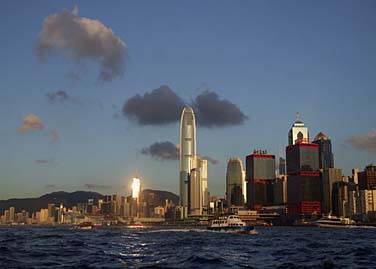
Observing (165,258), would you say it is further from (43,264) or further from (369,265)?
(369,265)

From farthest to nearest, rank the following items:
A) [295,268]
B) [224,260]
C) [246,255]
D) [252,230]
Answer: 1. [252,230]
2. [246,255]
3. [224,260]
4. [295,268]

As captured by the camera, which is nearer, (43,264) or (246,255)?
(43,264)

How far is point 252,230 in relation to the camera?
7707 inches

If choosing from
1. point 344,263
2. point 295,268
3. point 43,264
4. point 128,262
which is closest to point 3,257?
point 43,264

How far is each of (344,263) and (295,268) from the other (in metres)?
10.4

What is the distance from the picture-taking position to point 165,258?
80688 mm

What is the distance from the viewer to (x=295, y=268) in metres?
65.9

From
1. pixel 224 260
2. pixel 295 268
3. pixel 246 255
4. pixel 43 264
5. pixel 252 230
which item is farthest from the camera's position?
pixel 252 230

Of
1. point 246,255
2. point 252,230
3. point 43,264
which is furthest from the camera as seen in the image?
point 252,230

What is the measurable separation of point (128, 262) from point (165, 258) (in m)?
8.42

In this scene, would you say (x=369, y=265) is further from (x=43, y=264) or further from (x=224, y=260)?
(x=43, y=264)

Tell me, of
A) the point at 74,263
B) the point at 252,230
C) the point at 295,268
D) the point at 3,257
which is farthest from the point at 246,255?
the point at 252,230

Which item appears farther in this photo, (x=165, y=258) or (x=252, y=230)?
(x=252, y=230)

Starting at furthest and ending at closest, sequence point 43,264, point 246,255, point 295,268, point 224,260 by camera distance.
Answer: point 246,255, point 224,260, point 43,264, point 295,268
